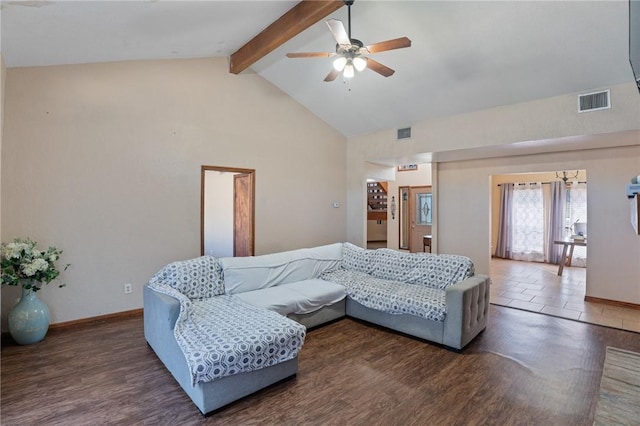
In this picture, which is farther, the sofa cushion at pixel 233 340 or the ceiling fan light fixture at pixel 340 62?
the ceiling fan light fixture at pixel 340 62

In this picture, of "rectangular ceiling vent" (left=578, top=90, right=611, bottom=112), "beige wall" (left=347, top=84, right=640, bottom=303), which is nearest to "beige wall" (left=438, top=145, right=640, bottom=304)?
"beige wall" (left=347, top=84, right=640, bottom=303)

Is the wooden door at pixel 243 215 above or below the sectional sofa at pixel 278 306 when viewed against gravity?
above

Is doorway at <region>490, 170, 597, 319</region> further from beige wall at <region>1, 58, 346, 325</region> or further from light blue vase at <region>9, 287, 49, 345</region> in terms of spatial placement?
light blue vase at <region>9, 287, 49, 345</region>

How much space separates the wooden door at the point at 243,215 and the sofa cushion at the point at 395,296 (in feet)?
5.78

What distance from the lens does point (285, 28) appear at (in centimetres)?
355

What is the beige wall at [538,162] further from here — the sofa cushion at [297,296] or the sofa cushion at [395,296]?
the sofa cushion at [297,296]

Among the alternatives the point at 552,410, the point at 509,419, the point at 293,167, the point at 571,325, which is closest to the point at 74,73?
the point at 293,167

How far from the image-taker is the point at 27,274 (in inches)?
124

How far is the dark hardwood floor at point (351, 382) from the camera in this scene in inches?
85.7

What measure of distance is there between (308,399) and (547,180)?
8143mm

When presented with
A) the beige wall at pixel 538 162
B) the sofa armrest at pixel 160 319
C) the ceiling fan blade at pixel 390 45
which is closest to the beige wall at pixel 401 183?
the beige wall at pixel 538 162

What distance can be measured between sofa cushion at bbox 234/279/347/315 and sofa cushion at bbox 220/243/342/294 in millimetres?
93

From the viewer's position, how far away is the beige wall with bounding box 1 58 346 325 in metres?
3.52

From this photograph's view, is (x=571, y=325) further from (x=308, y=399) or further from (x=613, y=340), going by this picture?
(x=308, y=399)
